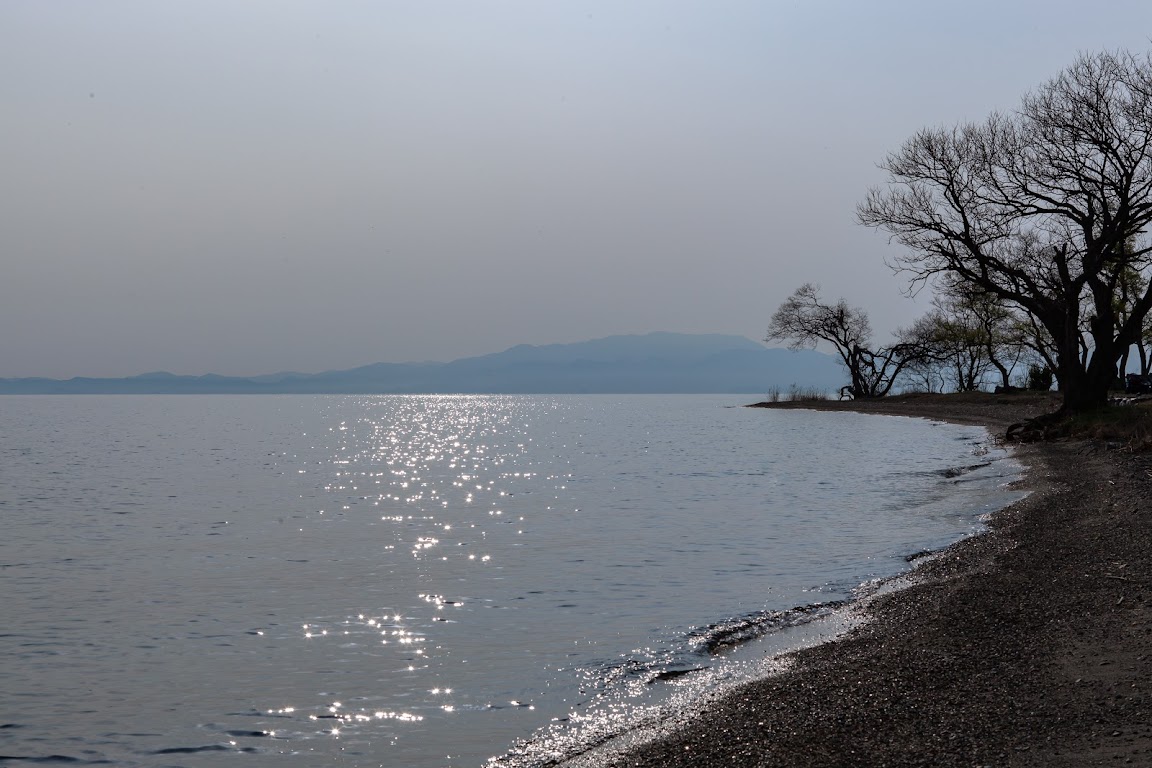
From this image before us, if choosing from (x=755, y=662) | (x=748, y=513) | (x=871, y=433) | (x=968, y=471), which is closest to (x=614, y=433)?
(x=871, y=433)

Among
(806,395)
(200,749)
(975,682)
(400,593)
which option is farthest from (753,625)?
(806,395)

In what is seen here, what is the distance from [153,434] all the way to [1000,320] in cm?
6964

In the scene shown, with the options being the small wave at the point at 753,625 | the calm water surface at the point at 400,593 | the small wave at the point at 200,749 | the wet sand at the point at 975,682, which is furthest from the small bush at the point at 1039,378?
the small wave at the point at 200,749

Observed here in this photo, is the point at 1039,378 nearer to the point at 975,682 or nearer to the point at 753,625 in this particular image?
the point at 753,625

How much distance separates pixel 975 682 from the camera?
8.40m

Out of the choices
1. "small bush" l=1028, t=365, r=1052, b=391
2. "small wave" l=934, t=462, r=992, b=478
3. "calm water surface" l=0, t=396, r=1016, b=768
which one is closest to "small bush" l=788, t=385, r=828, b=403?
"small bush" l=1028, t=365, r=1052, b=391

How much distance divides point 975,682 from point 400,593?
366 inches

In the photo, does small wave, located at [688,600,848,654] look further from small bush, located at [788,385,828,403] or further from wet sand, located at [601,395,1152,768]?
small bush, located at [788,385,828,403]

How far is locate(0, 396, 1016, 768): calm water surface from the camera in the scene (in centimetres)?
905

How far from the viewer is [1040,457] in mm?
31656

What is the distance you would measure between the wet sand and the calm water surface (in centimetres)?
131

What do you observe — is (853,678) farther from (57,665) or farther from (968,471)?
(968,471)

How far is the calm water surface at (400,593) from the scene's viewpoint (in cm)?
905

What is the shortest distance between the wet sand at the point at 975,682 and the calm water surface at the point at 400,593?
1309 mm
